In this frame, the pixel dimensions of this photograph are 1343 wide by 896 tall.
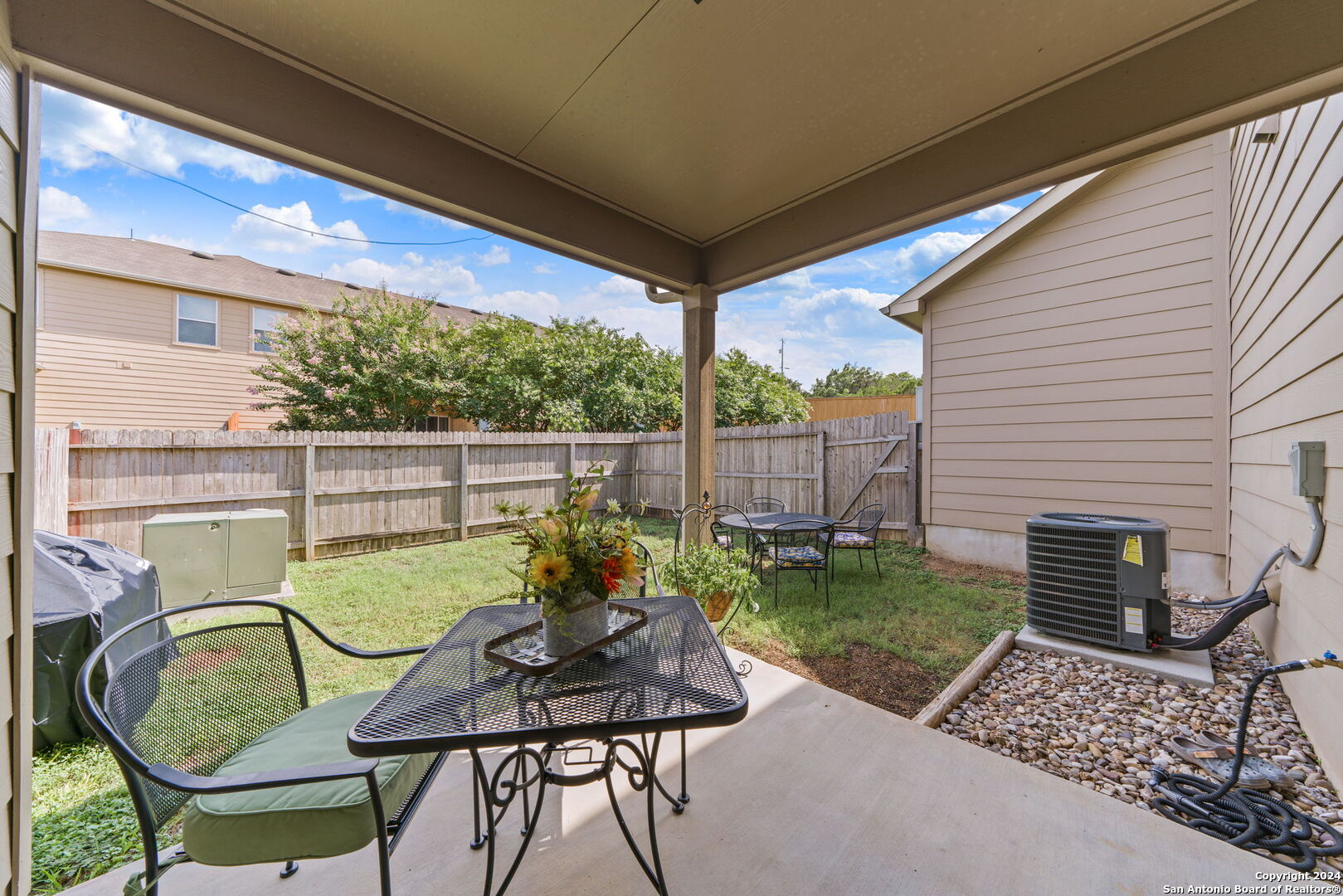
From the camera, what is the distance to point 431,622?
352cm

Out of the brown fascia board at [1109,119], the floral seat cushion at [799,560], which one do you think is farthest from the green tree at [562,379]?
the brown fascia board at [1109,119]

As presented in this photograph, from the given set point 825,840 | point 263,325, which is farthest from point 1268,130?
point 263,325

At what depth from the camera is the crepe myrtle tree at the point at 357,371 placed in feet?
26.2

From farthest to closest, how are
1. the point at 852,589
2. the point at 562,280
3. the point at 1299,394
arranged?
1. the point at 562,280
2. the point at 852,589
3. the point at 1299,394

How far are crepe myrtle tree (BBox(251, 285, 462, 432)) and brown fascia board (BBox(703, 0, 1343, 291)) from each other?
7.55m

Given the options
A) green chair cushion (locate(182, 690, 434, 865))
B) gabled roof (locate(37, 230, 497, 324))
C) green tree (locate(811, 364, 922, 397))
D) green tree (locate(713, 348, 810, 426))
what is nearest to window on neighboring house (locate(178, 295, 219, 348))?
gabled roof (locate(37, 230, 497, 324))

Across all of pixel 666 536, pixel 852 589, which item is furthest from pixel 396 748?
pixel 666 536

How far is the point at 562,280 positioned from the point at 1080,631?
43.8 feet

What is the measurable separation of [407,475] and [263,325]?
5.71 meters

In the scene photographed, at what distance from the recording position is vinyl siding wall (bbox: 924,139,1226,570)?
13.2 ft

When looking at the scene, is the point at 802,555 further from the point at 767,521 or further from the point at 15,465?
the point at 15,465

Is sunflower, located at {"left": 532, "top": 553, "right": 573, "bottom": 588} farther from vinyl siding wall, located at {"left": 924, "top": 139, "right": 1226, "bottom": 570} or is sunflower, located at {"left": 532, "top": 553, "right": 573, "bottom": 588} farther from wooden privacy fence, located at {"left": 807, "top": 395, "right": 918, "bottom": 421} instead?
wooden privacy fence, located at {"left": 807, "top": 395, "right": 918, "bottom": 421}

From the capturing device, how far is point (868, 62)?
5.65ft

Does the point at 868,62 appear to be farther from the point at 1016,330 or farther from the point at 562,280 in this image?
the point at 562,280
